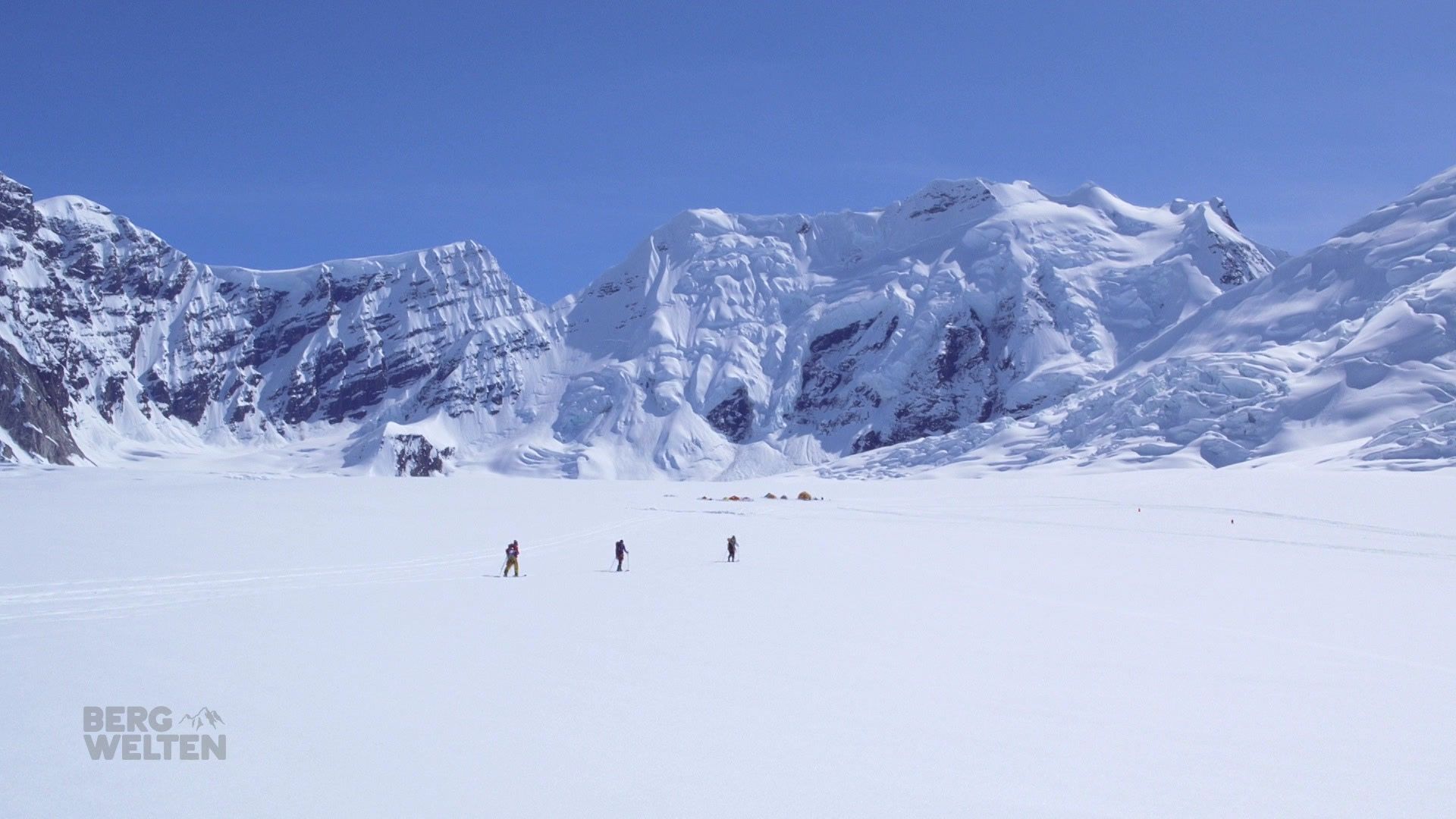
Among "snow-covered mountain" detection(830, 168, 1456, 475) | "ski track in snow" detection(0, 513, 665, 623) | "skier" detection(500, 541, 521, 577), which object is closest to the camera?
"ski track in snow" detection(0, 513, 665, 623)

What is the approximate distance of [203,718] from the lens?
41.7ft

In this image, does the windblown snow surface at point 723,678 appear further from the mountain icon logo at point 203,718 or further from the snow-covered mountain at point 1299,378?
the snow-covered mountain at point 1299,378

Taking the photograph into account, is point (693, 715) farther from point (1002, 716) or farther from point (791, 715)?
point (1002, 716)

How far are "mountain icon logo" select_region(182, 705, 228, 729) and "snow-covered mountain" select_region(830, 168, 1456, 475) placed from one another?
324 feet

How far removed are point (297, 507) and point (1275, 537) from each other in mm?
49043

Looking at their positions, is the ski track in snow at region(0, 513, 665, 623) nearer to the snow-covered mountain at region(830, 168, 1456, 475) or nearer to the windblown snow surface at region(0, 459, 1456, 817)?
the windblown snow surface at region(0, 459, 1456, 817)

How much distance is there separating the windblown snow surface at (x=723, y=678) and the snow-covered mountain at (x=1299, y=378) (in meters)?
78.3

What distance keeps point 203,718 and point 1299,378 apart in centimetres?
14965

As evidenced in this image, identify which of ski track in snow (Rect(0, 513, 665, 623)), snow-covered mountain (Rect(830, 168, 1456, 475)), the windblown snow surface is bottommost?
the windblown snow surface

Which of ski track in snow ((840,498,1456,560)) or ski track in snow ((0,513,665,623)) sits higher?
ski track in snow ((0,513,665,623))

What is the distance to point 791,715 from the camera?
13633mm

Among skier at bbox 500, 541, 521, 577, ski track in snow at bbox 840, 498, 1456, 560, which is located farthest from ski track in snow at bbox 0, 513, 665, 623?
ski track in snow at bbox 840, 498, 1456, 560

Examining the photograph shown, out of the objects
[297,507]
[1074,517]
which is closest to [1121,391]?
[1074,517]

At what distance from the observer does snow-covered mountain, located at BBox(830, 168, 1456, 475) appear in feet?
383
